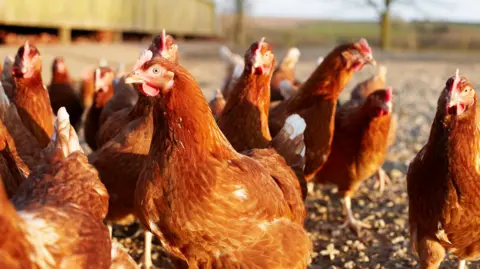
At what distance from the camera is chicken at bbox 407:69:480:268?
230cm

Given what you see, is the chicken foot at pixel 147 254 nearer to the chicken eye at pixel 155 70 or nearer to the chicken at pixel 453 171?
the chicken eye at pixel 155 70

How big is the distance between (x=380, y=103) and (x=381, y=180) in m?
1.15

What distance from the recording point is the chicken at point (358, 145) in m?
3.55

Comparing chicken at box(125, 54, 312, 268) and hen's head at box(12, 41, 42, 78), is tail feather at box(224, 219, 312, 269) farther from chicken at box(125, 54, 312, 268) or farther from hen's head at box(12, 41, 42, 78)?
hen's head at box(12, 41, 42, 78)

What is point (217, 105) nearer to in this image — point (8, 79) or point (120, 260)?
point (8, 79)

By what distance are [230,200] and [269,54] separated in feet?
4.02

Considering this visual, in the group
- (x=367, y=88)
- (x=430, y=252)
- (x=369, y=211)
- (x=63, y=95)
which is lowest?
(x=369, y=211)

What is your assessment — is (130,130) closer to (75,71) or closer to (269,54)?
(269,54)

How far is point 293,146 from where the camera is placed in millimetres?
2713

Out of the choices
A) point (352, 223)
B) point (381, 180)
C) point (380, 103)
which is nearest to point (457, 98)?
point (380, 103)

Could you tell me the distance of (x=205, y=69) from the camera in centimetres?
1341

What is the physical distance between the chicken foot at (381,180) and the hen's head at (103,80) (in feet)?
8.19

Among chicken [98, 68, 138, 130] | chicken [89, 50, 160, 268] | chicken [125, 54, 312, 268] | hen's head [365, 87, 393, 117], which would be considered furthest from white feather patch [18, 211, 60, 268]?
hen's head [365, 87, 393, 117]

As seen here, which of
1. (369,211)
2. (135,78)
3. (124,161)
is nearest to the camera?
(135,78)
